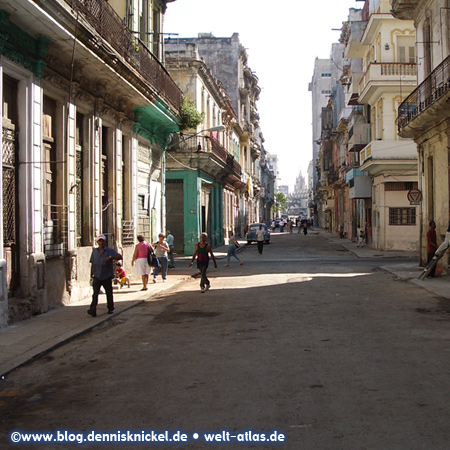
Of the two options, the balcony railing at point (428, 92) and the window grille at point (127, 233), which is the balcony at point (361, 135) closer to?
the balcony railing at point (428, 92)

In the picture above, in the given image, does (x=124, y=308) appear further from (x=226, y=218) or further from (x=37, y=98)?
(x=226, y=218)

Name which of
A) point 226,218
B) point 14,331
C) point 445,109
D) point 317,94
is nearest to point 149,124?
point 445,109

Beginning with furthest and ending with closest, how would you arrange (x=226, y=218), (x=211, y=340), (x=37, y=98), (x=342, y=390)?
1. (x=226, y=218)
2. (x=37, y=98)
3. (x=211, y=340)
4. (x=342, y=390)

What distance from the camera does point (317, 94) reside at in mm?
114688

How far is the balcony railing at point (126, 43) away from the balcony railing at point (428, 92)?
7.79 meters

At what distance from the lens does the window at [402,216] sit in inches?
1144

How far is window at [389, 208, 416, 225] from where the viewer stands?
95.3 ft

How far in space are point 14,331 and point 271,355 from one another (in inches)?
164

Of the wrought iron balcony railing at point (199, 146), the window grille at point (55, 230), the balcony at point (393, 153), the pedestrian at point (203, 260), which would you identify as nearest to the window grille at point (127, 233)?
the pedestrian at point (203, 260)

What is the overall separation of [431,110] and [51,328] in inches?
488

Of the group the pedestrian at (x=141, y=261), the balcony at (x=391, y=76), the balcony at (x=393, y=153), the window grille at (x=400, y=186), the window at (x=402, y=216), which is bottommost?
the pedestrian at (x=141, y=261)

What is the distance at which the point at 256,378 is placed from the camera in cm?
589

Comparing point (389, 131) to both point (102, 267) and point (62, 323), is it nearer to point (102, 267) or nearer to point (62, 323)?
point (102, 267)

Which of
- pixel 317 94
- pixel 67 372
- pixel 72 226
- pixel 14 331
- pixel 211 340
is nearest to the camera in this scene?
pixel 67 372
